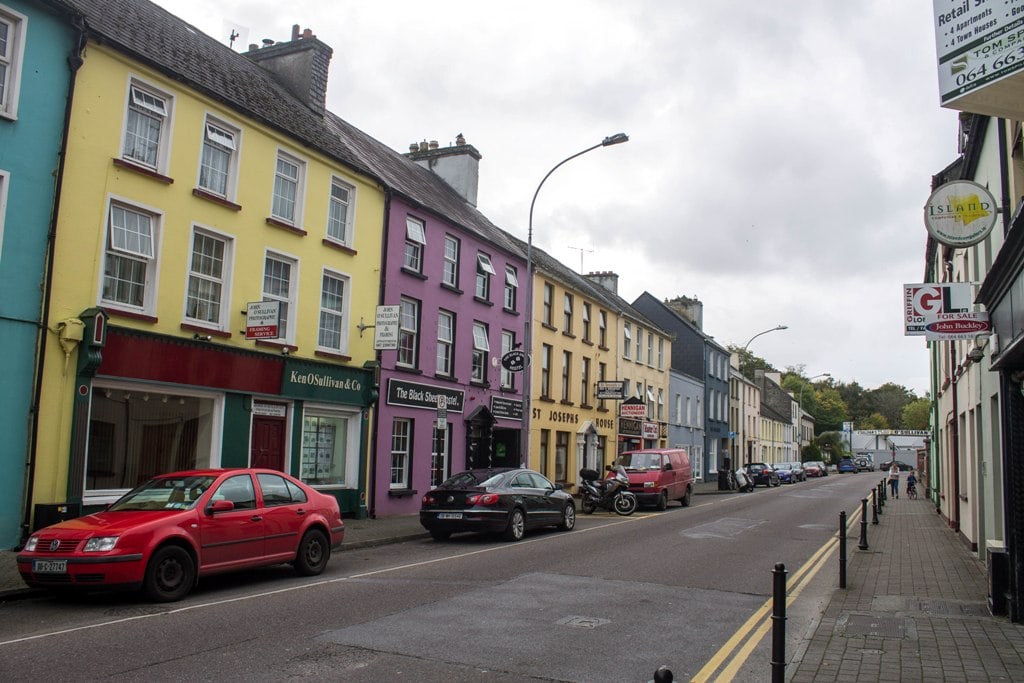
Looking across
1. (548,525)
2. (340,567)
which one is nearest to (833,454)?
(548,525)

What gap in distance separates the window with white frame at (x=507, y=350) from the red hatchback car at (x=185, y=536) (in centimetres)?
1532

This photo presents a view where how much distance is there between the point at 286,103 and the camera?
20.3m

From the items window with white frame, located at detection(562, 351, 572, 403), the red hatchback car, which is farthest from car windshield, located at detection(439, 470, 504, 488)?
window with white frame, located at detection(562, 351, 572, 403)

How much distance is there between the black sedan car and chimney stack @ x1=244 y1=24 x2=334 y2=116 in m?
11.8

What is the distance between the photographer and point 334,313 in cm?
1947

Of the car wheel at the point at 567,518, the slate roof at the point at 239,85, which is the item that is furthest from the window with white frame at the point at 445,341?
the car wheel at the point at 567,518

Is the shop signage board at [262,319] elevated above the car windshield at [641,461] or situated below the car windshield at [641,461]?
above

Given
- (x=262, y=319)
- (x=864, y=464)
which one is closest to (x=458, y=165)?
(x=262, y=319)

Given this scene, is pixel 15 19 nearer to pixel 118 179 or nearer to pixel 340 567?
pixel 118 179

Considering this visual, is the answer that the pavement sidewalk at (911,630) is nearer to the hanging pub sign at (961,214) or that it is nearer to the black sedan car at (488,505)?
the hanging pub sign at (961,214)

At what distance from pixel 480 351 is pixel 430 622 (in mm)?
17747

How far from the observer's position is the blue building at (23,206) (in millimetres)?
12164

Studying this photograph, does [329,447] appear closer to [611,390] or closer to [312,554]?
[312,554]

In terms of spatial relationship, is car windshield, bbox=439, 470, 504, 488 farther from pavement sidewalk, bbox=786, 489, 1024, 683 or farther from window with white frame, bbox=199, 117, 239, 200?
window with white frame, bbox=199, 117, 239, 200
